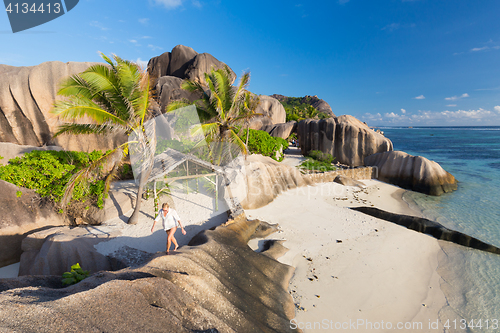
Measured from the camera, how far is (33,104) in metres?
12.3

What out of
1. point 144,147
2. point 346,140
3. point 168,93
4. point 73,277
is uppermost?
point 168,93

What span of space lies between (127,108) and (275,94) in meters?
88.1

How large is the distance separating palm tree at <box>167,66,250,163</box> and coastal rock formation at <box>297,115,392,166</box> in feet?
41.8

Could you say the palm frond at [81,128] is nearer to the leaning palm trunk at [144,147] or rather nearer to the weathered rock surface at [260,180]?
the leaning palm trunk at [144,147]

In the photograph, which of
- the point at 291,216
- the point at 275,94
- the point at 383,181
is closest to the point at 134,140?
the point at 291,216

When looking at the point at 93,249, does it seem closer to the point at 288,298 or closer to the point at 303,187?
the point at 288,298

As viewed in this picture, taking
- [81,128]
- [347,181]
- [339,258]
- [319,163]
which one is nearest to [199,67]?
[319,163]

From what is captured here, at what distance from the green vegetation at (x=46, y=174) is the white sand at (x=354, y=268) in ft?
21.6

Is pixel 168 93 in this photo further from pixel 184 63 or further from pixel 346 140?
pixel 346 140

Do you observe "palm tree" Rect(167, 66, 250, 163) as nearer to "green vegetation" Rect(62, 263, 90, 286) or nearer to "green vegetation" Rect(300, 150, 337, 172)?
"green vegetation" Rect(62, 263, 90, 286)

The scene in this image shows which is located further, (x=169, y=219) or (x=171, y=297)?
(x=169, y=219)

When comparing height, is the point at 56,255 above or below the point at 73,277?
below

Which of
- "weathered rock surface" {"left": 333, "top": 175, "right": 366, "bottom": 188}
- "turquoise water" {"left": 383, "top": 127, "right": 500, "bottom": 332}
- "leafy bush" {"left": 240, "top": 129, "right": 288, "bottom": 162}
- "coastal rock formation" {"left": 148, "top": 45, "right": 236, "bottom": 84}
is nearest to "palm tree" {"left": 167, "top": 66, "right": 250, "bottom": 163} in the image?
"leafy bush" {"left": 240, "top": 129, "right": 288, "bottom": 162}

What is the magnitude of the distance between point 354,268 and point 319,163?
1237cm
